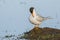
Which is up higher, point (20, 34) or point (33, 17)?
point (33, 17)

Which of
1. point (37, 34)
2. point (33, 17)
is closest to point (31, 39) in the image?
point (37, 34)

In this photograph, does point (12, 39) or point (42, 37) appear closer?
point (42, 37)

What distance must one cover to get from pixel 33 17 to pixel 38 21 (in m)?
0.23

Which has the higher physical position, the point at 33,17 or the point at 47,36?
the point at 33,17

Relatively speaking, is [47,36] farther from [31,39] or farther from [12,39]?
[12,39]

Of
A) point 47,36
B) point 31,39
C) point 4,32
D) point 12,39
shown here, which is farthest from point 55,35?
point 4,32

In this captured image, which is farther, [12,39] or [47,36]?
[12,39]

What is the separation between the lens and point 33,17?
8.02 meters

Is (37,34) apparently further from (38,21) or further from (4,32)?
(4,32)

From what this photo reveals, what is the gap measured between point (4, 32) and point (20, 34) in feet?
2.45

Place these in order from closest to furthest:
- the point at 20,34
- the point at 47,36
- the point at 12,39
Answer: the point at 47,36 → the point at 12,39 → the point at 20,34

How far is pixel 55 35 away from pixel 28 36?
0.91 meters

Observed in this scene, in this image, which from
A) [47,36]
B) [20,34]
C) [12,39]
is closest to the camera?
[47,36]

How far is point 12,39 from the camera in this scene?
26.1 ft
